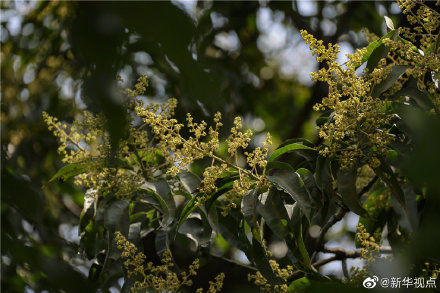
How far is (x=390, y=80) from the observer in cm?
133

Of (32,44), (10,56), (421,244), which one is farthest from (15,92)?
(421,244)

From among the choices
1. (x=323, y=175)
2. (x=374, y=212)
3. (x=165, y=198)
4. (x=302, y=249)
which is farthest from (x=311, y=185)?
(x=374, y=212)

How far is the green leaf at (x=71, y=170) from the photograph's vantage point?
156 centimetres

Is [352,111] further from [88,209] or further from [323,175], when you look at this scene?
[88,209]

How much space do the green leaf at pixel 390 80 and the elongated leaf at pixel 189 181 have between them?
1.84 feet

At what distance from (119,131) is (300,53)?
2.71 metres

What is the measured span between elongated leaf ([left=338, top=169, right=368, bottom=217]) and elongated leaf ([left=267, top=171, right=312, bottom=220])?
0.11 metres

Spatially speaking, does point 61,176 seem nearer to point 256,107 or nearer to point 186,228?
point 186,228

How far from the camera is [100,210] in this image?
159cm

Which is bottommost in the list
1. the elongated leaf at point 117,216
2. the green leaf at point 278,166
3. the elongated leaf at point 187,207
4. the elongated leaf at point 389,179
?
the elongated leaf at point 117,216

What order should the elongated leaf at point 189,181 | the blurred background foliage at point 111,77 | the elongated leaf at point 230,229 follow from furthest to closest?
1. the elongated leaf at point 230,229
2. the elongated leaf at point 189,181
3. the blurred background foliage at point 111,77

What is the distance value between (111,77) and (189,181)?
Answer: 1.03 meters

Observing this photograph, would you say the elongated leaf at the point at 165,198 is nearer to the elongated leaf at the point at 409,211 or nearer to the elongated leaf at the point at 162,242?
the elongated leaf at the point at 162,242

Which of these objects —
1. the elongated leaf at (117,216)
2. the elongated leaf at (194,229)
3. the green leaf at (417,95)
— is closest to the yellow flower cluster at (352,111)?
the green leaf at (417,95)
